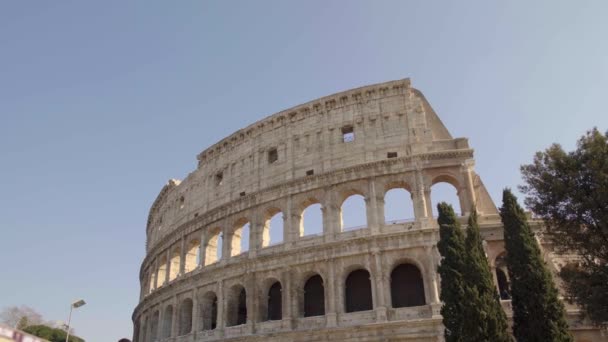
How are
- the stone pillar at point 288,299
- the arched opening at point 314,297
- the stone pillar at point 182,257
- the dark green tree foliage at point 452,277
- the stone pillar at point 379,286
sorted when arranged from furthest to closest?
the stone pillar at point 182,257 < the arched opening at point 314,297 < the stone pillar at point 288,299 < the stone pillar at point 379,286 < the dark green tree foliage at point 452,277

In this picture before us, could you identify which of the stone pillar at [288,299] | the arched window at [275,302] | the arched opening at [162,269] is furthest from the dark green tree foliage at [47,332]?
the stone pillar at [288,299]

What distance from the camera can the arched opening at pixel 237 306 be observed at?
920 inches

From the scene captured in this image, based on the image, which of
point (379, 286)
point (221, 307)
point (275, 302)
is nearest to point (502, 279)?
point (379, 286)

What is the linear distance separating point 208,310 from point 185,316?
6.86 feet

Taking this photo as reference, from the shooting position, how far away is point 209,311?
25.0 m

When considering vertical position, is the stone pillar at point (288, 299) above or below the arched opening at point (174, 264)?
below

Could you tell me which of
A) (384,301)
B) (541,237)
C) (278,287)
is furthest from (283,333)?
(541,237)

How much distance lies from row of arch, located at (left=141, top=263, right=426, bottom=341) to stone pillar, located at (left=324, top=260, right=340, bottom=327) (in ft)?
1.98

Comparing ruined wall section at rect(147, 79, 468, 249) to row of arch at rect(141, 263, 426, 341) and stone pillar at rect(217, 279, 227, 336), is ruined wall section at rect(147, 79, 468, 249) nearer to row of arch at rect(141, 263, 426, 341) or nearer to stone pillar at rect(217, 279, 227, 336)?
stone pillar at rect(217, 279, 227, 336)

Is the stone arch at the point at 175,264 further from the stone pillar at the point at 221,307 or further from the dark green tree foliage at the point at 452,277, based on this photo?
the dark green tree foliage at the point at 452,277

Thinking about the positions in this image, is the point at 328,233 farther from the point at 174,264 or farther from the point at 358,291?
the point at 174,264

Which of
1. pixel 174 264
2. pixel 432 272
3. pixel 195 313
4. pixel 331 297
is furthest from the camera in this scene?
pixel 174 264

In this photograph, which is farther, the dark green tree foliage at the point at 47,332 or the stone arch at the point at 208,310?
the dark green tree foliage at the point at 47,332

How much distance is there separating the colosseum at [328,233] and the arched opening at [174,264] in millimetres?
1490
